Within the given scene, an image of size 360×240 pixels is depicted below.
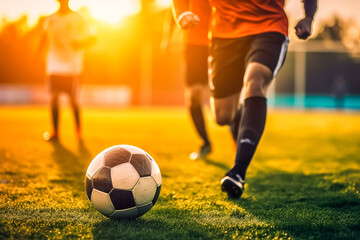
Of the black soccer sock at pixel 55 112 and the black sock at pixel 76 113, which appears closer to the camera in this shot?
the black soccer sock at pixel 55 112

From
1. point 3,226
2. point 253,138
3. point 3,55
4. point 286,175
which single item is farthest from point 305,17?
point 3,55

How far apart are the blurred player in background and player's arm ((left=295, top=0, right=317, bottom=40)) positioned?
4.67ft

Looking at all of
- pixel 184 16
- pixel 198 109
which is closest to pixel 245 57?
pixel 184 16

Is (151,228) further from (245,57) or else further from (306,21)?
(306,21)

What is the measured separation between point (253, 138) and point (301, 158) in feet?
7.40

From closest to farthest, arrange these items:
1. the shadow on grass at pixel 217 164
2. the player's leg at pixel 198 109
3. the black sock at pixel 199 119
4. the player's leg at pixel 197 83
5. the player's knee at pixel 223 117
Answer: the player's knee at pixel 223 117 → the shadow on grass at pixel 217 164 → the player's leg at pixel 197 83 → the player's leg at pixel 198 109 → the black sock at pixel 199 119

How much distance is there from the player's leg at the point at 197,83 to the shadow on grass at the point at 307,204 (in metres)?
1.14

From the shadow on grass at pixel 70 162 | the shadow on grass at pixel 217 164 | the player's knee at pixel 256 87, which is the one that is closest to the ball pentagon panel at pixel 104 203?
the shadow on grass at pixel 70 162

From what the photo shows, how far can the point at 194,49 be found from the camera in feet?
13.0

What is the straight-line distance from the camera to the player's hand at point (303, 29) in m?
2.32

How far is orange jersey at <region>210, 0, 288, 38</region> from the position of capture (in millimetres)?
2500

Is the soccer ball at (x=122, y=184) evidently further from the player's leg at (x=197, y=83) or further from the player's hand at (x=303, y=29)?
the player's leg at (x=197, y=83)

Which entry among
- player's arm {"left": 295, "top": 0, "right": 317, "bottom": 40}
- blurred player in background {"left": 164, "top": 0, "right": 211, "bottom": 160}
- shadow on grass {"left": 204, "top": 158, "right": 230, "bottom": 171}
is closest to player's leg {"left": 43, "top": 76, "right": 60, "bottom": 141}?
blurred player in background {"left": 164, "top": 0, "right": 211, "bottom": 160}

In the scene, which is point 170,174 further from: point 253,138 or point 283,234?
point 283,234
